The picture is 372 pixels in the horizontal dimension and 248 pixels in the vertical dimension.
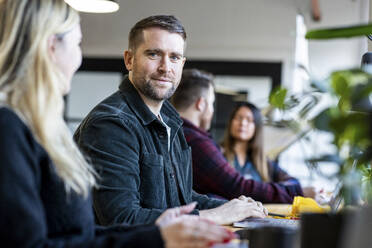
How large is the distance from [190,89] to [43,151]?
226 cm

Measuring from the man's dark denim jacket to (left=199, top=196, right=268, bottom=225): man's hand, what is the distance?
0.57 ft

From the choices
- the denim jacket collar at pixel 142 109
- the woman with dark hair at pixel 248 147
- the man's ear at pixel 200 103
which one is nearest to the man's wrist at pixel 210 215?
the denim jacket collar at pixel 142 109

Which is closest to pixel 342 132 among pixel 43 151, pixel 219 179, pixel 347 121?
pixel 347 121

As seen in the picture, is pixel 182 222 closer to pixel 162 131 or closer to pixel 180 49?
pixel 162 131

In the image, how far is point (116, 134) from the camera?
1910 mm

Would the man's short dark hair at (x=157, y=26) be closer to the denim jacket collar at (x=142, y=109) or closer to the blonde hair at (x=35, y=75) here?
the denim jacket collar at (x=142, y=109)

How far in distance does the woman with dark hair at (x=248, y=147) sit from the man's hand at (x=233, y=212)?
1818 mm

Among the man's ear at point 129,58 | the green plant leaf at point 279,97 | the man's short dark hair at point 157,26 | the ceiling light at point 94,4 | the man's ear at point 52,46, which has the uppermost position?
the ceiling light at point 94,4

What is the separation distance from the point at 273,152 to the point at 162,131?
209cm

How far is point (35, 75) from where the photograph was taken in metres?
1.15

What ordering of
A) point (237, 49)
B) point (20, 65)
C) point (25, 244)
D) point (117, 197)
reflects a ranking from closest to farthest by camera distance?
1. point (25, 244)
2. point (20, 65)
3. point (117, 197)
4. point (237, 49)

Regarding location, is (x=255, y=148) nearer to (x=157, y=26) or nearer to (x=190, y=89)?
(x=190, y=89)

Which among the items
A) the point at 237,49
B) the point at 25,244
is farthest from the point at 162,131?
the point at 237,49

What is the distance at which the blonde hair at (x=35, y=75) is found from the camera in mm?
1129
